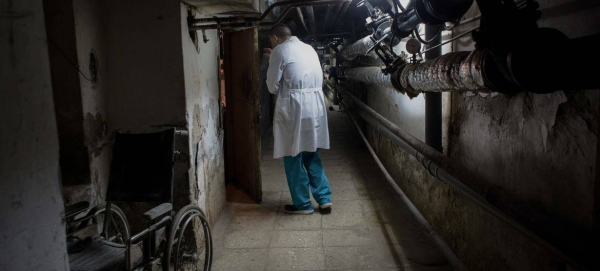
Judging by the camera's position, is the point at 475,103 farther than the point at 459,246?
No

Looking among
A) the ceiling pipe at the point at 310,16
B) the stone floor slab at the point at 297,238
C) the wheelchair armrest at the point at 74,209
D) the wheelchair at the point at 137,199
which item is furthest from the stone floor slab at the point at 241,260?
the ceiling pipe at the point at 310,16

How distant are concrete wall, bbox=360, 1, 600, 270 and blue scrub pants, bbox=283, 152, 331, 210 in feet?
4.31

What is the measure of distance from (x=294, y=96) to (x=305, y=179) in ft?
3.16

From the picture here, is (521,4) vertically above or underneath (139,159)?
above

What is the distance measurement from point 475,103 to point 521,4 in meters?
1.12

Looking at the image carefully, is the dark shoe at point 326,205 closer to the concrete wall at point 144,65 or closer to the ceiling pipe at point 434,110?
the ceiling pipe at point 434,110

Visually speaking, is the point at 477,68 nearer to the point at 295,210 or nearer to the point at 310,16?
the point at 295,210

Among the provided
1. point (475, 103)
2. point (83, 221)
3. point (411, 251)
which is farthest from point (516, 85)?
point (83, 221)

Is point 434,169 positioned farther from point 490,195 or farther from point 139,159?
point 139,159

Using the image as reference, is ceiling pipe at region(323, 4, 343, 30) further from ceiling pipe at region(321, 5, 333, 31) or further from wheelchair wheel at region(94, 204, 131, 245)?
wheelchair wheel at region(94, 204, 131, 245)


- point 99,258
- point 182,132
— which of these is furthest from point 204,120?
point 99,258

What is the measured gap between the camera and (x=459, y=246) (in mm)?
3508

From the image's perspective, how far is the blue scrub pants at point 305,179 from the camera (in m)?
4.82

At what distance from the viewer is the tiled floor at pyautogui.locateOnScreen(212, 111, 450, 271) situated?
3664 millimetres
